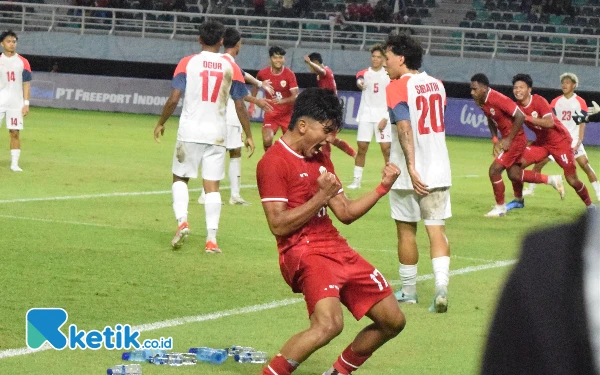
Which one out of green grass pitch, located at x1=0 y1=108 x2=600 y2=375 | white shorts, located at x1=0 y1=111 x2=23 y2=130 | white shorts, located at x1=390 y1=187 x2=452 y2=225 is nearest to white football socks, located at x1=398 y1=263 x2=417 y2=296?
green grass pitch, located at x1=0 y1=108 x2=600 y2=375

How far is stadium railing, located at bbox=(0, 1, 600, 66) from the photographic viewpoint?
110 ft

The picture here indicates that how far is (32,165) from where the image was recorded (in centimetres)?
1919

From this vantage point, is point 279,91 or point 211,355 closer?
point 211,355

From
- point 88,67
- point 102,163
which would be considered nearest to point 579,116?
point 102,163

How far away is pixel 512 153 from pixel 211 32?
574 centimetres

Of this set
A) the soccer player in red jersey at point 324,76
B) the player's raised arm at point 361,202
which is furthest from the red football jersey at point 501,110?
the player's raised arm at point 361,202

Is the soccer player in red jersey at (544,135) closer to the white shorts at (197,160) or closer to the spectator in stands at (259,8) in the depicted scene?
the white shorts at (197,160)

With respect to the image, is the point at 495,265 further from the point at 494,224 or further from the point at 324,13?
the point at 324,13

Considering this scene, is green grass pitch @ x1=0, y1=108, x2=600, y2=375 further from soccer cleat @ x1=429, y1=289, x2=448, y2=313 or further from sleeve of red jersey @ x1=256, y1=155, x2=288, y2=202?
sleeve of red jersey @ x1=256, y1=155, x2=288, y2=202

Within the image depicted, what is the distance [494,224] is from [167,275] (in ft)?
20.4

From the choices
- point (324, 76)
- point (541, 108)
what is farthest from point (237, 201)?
point (541, 108)

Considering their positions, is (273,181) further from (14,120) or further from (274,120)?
(14,120)

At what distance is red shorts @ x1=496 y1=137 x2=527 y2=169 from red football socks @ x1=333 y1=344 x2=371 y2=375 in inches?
371

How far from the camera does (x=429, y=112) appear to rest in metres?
8.69
